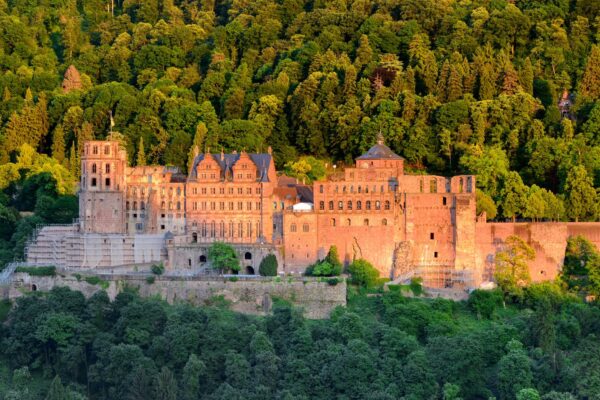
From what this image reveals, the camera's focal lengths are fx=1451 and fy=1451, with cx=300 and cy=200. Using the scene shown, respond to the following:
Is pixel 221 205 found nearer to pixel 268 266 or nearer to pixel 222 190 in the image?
pixel 222 190

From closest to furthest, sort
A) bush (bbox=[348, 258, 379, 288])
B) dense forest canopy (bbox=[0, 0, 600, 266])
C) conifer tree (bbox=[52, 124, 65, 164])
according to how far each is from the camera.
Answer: bush (bbox=[348, 258, 379, 288]) → dense forest canopy (bbox=[0, 0, 600, 266]) → conifer tree (bbox=[52, 124, 65, 164])

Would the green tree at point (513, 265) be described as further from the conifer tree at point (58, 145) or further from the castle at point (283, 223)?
the conifer tree at point (58, 145)

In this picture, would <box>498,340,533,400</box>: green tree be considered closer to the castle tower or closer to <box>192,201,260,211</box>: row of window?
<box>192,201,260,211</box>: row of window

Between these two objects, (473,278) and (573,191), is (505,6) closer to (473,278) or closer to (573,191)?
(573,191)

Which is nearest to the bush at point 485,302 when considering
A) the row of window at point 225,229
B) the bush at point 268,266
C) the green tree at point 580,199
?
the green tree at point 580,199

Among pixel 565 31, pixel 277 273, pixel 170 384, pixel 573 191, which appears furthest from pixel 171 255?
pixel 565 31

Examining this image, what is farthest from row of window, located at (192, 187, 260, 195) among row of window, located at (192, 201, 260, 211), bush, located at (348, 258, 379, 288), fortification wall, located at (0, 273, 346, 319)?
bush, located at (348, 258, 379, 288)

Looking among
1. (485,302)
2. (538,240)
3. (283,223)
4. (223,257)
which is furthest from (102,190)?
(538,240)
